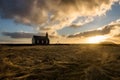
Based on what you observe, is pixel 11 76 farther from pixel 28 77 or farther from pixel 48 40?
pixel 48 40

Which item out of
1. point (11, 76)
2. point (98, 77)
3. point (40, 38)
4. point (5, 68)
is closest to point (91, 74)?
point (98, 77)

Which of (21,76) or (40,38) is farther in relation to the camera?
(40,38)

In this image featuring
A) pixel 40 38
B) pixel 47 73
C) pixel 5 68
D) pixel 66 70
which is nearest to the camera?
pixel 47 73

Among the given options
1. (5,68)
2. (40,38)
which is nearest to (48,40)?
(40,38)

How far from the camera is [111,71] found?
12133 mm

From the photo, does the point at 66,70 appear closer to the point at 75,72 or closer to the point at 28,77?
the point at 75,72

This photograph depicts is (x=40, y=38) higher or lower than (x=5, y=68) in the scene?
higher

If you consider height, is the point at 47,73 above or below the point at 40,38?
below

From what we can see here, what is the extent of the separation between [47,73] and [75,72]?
1.62m

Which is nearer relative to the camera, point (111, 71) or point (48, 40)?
point (111, 71)

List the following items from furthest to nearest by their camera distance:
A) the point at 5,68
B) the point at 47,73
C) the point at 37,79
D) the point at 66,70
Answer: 1. the point at 5,68
2. the point at 66,70
3. the point at 47,73
4. the point at 37,79

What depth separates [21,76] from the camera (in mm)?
10953

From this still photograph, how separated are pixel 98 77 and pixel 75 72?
1.63 m

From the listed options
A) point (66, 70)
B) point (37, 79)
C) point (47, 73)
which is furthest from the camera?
point (66, 70)
